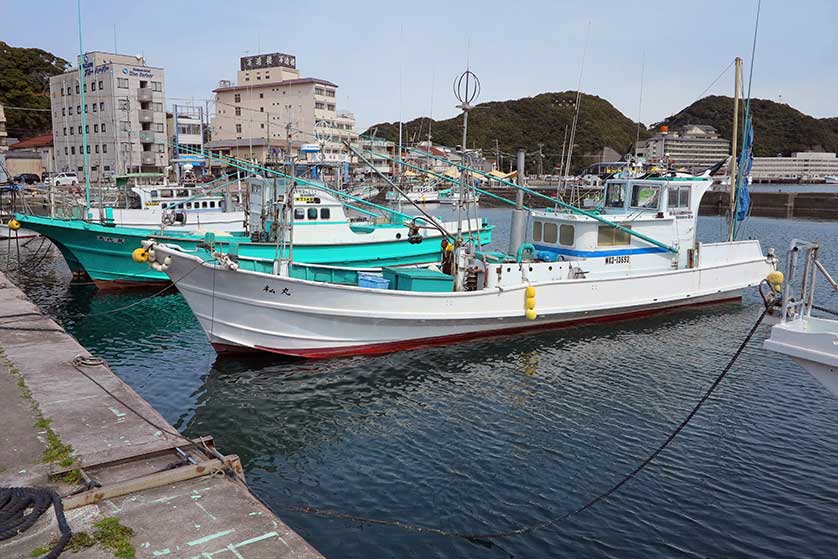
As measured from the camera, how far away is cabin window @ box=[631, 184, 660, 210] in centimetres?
1739

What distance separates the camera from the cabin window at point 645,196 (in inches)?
685

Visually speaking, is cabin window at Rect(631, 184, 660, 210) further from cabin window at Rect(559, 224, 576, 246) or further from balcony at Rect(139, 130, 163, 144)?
balcony at Rect(139, 130, 163, 144)

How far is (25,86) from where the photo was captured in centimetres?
6738

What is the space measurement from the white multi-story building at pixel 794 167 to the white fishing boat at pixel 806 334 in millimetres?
143165

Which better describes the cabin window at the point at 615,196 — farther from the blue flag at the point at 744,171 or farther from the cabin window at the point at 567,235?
the blue flag at the point at 744,171

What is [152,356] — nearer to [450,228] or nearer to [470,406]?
[470,406]

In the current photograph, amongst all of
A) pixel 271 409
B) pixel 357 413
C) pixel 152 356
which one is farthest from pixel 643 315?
pixel 152 356

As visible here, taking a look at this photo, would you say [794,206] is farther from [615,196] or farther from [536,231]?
[536,231]

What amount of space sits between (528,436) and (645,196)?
32.9 ft

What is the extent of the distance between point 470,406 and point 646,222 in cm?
856

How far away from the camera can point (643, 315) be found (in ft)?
57.4

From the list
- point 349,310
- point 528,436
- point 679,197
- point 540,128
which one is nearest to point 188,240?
point 349,310

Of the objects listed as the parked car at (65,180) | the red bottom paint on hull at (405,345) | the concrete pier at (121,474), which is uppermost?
the parked car at (65,180)

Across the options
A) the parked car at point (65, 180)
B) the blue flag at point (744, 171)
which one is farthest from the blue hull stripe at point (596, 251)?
the parked car at point (65, 180)
